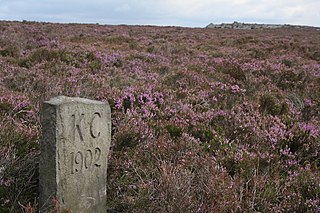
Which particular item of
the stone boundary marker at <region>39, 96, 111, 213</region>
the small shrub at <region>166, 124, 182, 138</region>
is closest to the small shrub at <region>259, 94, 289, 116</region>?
the small shrub at <region>166, 124, 182, 138</region>

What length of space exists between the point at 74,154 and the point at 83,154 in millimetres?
104

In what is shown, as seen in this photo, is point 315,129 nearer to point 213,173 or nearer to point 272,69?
point 213,173

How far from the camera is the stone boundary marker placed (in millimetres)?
2463

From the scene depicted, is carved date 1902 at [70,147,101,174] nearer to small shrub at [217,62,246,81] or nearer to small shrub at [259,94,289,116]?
small shrub at [259,94,289,116]

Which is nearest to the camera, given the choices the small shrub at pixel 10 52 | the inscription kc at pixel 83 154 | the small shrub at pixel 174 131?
the inscription kc at pixel 83 154

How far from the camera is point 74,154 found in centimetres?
261

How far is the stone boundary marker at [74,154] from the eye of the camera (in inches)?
97.0

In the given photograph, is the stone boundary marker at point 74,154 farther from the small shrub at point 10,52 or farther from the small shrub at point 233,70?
the small shrub at point 10,52

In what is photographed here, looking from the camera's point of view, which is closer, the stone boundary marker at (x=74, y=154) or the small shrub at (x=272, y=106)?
the stone boundary marker at (x=74, y=154)

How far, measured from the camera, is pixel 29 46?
11.8 metres

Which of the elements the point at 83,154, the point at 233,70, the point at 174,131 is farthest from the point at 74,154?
the point at 233,70

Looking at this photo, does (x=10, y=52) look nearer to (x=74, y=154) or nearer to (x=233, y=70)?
(x=233, y=70)

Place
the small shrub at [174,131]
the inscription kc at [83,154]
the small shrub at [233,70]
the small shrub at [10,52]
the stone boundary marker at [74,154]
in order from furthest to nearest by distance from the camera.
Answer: the small shrub at [10,52] < the small shrub at [233,70] < the small shrub at [174,131] < the inscription kc at [83,154] < the stone boundary marker at [74,154]

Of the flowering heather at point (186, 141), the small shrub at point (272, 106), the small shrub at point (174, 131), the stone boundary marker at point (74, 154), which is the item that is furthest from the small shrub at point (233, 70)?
the stone boundary marker at point (74, 154)
